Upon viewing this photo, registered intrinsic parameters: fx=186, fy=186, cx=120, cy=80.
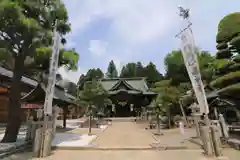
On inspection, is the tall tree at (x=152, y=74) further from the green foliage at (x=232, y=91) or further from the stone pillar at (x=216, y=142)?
the stone pillar at (x=216, y=142)

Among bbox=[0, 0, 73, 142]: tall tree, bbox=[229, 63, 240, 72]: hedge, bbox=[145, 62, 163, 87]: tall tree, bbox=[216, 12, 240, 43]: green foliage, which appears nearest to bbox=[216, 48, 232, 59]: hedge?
bbox=[216, 12, 240, 43]: green foliage

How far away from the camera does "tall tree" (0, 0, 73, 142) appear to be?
8.03 meters

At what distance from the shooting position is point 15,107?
29.5 feet

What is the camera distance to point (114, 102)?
30.8m

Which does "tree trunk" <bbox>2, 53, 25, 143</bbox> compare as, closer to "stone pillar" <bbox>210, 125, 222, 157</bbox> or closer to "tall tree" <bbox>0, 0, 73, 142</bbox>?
"tall tree" <bbox>0, 0, 73, 142</bbox>

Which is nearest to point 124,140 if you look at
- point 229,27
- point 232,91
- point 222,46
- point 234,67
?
point 232,91

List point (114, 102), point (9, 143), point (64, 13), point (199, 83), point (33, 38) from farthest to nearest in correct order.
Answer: point (114, 102), point (64, 13), point (33, 38), point (9, 143), point (199, 83)

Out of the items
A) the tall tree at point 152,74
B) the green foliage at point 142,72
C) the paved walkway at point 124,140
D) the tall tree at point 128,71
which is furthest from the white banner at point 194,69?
the tall tree at point 128,71

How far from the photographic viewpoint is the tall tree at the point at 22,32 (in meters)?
8.03

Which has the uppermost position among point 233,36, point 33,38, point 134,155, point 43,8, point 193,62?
point 43,8

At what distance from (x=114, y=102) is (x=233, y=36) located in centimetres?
2217

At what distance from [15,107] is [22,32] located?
3584mm

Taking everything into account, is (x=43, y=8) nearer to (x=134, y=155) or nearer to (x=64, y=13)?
(x=64, y=13)

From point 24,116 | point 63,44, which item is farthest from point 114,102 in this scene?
point 63,44
